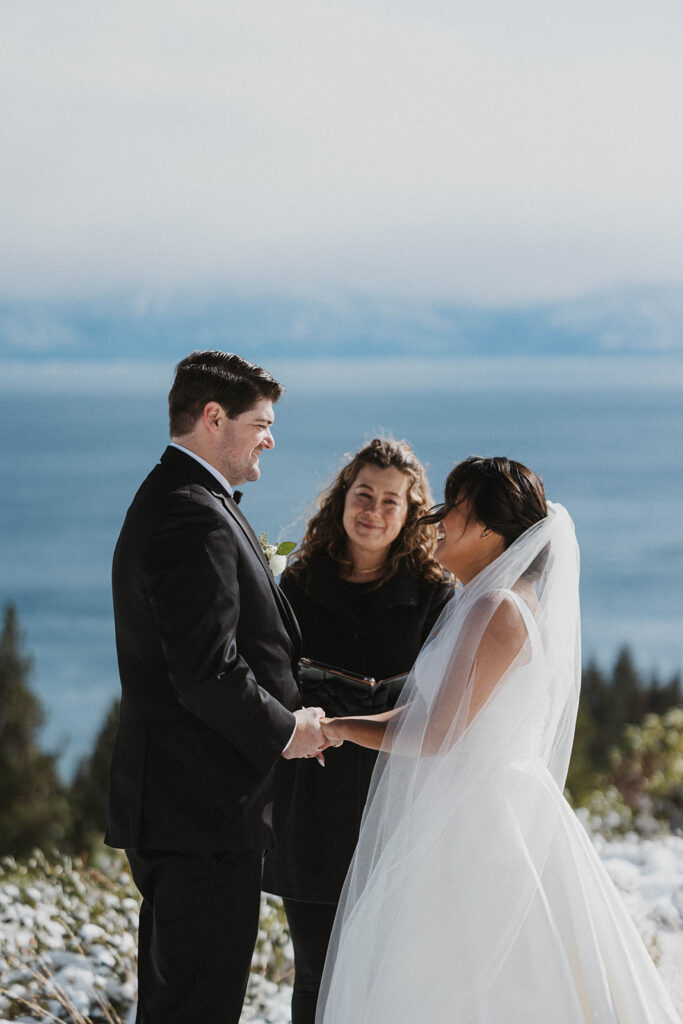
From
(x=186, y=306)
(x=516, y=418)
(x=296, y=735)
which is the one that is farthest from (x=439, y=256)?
(x=296, y=735)

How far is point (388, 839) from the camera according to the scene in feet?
8.60

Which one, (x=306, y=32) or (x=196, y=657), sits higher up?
(x=306, y=32)

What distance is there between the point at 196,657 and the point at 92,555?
82.6ft

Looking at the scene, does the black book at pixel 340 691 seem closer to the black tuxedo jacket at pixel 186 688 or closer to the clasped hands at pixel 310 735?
the clasped hands at pixel 310 735

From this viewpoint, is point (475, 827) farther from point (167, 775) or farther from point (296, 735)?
point (167, 775)

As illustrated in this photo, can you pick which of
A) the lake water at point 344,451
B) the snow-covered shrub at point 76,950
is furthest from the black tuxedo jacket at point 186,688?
the lake water at point 344,451

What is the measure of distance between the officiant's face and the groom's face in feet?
2.11

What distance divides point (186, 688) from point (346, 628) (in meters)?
0.86

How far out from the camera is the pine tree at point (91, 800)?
6914mm

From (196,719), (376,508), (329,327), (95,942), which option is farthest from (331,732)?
(329,327)

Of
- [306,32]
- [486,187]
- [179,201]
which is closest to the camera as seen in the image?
[306,32]

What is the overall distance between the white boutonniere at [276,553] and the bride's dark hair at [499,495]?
2.19ft

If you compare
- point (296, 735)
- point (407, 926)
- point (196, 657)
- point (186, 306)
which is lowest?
point (407, 926)

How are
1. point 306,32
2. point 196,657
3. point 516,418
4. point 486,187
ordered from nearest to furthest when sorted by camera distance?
point 196,657 → point 306,32 → point 486,187 → point 516,418
